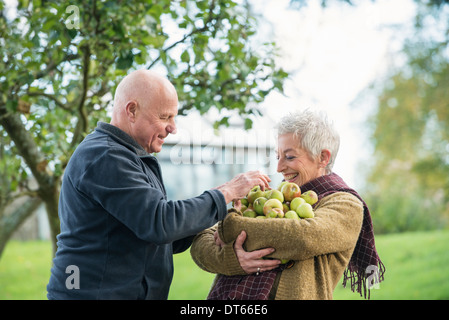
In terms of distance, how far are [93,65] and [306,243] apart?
2228 millimetres

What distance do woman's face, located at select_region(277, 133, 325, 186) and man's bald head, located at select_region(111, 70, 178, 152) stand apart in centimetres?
50

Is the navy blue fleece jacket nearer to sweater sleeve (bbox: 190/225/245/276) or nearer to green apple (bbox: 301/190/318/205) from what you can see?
sweater sleeve (bbox: 190/225/245/276)

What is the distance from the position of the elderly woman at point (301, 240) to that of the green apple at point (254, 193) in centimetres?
10

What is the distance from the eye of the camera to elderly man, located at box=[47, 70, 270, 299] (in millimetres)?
1743

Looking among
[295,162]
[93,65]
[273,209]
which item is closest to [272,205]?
[273,209]

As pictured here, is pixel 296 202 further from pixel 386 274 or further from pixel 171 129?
pixel 386 274

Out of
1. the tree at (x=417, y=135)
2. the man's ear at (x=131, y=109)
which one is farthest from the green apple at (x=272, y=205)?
the tree at (x=417, y=135)

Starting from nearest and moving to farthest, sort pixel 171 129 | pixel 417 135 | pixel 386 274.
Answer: pixel 171 129 < pixel 386 274 < pixel 417 135

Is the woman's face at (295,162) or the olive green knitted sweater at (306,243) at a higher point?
the woman's face at (295,162)

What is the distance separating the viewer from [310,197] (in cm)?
201

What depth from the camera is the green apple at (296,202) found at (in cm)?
196

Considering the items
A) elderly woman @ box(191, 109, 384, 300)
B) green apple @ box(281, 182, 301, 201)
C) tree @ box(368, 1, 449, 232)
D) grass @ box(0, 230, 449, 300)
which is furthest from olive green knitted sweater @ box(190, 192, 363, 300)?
tree @ box(368, 1, 449, 232)

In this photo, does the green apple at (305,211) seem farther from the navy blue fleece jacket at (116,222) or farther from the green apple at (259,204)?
the navy blue fleece jacket at (116,222)
